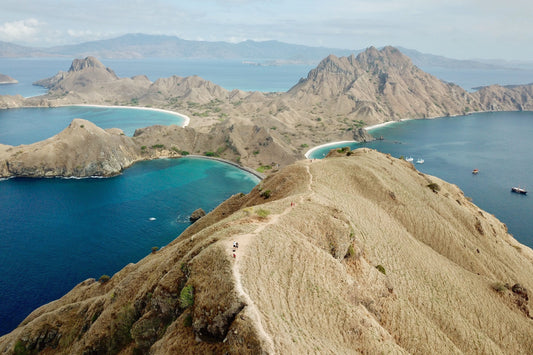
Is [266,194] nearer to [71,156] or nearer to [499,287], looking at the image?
[499,287]

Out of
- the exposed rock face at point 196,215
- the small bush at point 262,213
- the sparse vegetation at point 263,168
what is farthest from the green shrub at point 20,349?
the sparse vegetation at point 263,168

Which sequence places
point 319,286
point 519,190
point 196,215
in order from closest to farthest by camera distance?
point 319,286 < point 196,215 < point 519,190

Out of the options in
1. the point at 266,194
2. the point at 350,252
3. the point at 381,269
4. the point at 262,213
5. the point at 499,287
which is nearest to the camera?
the point at 350,252

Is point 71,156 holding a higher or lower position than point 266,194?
lower

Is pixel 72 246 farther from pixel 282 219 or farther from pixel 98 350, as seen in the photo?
pixel 282 219

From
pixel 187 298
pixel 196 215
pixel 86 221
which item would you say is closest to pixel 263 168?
pixel 196 215

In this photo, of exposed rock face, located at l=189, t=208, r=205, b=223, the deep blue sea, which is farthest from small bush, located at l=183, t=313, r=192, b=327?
exposed rock face, located at l=189, t=208, r=205, b=223

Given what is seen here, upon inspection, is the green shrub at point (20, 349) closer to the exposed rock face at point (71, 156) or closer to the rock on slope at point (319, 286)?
the rock on slope at point (319, 286)

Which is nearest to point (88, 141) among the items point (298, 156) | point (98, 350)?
point (298, 156)
